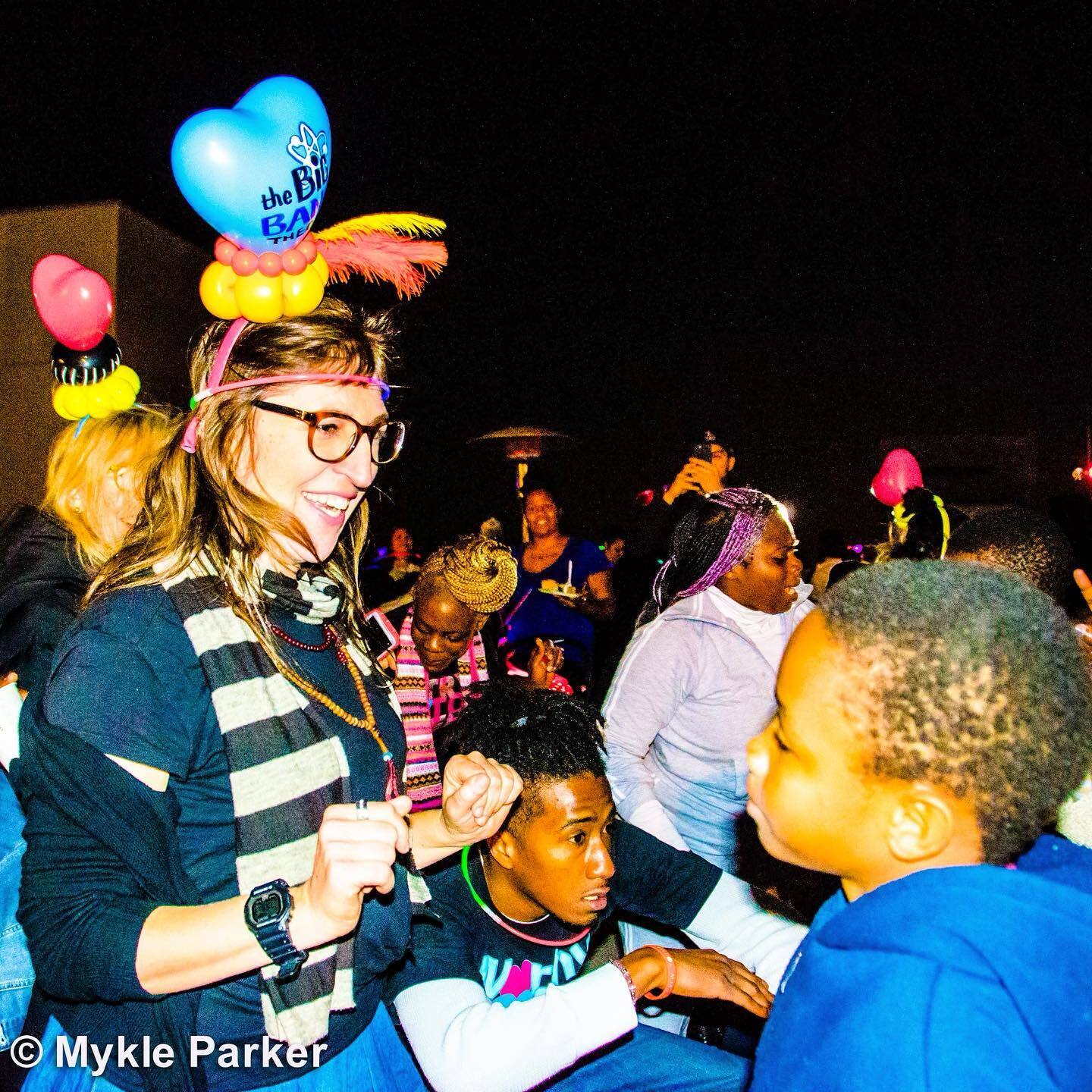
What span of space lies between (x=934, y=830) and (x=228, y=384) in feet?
4.39

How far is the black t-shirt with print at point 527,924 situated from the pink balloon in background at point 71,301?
6.73ft

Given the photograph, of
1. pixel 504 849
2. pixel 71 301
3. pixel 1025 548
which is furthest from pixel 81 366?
pixel 1025 548

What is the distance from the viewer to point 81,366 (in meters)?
2.81

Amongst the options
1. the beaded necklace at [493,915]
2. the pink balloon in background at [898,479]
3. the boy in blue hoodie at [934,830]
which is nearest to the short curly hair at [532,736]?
the beaded necklace at [493,915]

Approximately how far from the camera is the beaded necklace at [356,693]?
1446 millimetres

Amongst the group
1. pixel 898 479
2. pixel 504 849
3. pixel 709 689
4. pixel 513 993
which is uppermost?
pixel 898 479

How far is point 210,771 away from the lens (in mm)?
1294

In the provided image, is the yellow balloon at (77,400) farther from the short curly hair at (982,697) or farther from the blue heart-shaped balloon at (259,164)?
the short curly hair at (982,697)

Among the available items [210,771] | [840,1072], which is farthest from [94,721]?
[840,1072]

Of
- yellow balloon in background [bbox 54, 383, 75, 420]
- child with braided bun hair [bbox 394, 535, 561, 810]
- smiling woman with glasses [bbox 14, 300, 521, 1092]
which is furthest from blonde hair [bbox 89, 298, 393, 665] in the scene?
child with braided bun hair [bbox 394, 535, 561, 810]

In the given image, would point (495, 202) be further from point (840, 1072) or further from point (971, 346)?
point (840, 1072)

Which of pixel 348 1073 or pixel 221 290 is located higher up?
pixel 221 290

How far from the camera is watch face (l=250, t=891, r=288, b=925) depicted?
1128 mm

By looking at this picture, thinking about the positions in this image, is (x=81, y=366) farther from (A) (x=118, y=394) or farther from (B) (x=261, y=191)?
(B) (x=261, y=191)
